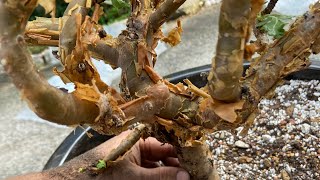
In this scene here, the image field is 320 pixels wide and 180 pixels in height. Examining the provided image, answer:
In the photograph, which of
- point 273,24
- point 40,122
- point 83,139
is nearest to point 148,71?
point 273,24

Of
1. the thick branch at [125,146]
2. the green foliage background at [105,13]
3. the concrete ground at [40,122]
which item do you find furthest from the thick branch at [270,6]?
the green foliage background at [105,13]

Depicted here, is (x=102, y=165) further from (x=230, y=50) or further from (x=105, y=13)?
(x=105, y=13)

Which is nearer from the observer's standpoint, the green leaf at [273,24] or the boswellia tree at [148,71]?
the boswellia tree at [148,71]

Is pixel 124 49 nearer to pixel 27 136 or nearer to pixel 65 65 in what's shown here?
pixel 65 65

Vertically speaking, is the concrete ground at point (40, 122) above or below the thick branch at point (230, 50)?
below

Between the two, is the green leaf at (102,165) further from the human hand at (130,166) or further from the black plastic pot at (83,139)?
the black plastic pot at (83,139)

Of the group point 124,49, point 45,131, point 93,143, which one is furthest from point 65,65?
point 45,131
